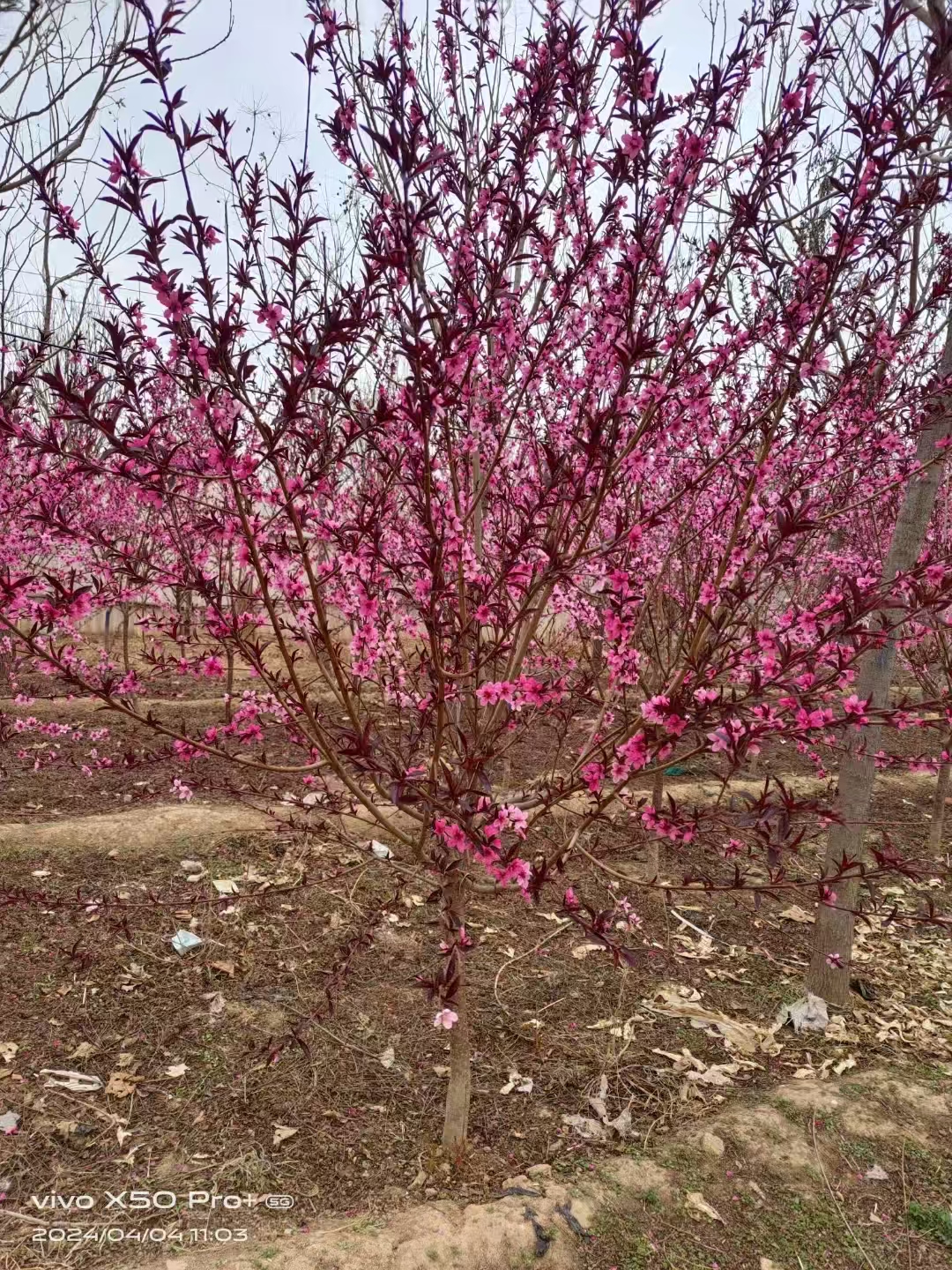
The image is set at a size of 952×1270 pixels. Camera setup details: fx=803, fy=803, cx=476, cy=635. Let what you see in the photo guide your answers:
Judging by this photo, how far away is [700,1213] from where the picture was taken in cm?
273

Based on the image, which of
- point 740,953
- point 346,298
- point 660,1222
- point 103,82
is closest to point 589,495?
point 346,298

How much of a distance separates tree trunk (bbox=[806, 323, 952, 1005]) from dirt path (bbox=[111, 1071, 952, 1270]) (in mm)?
857

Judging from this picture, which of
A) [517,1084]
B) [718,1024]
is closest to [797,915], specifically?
[718,1024]

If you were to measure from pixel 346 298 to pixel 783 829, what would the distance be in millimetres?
1959

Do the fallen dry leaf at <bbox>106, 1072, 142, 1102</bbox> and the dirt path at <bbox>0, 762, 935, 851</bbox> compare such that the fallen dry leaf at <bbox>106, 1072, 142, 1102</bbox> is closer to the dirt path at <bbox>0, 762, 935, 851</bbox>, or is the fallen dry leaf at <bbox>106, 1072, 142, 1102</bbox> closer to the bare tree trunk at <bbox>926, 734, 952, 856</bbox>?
the dirt path at <bbox>0, 762, 935, 851</bbox>

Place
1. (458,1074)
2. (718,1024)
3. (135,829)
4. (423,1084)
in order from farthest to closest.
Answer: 1. (135,829)
2. (718,1024)
3. (423,1084)
4. (458,1074)

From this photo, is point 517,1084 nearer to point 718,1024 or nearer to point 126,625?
point 718,1024

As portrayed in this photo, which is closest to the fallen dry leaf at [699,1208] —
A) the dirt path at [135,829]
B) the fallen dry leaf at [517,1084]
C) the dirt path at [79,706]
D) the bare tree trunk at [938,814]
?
the fallen dry leaf at [517,1084]

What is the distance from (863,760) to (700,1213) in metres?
2.15

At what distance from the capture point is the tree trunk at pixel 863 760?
12.5 ft

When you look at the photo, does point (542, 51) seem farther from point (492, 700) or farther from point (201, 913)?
point (201, 913)

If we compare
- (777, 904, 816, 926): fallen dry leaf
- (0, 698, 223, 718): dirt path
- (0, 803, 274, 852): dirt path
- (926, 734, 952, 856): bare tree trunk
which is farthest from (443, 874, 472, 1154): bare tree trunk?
(0, 698, 223, 718): dirt path

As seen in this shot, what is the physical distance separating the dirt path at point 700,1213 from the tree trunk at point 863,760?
857mm

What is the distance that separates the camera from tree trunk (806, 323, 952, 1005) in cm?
382
